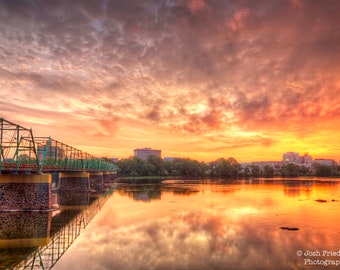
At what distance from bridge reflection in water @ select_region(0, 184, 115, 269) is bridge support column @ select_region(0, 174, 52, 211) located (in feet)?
4.00

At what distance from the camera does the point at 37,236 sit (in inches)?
1112

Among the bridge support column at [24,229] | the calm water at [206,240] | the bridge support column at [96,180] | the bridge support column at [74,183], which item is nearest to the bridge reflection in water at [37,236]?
the bridge support column at [24,229]

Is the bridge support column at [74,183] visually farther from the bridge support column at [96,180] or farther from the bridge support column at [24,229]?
the bridge support column at [24,229]

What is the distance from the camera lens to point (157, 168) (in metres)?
196

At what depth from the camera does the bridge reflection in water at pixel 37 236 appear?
21672 millimetres

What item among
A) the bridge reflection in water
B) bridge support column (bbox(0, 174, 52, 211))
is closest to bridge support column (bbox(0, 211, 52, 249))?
the bridge reflection in water

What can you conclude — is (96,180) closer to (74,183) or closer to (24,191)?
(74,183)

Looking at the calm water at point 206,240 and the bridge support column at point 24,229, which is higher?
Result: the bridge support column at point 24,229

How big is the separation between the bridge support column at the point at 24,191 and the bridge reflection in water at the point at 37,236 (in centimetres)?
122

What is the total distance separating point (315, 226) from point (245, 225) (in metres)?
7.94

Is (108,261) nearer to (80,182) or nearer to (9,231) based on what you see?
(9,231)

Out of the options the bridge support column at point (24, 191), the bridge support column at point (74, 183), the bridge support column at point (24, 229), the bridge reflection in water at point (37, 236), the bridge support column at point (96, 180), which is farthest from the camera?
the bridge support column at point (96, 180)

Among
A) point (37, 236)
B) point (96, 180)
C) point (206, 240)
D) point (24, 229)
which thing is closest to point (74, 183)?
point (96, 180)

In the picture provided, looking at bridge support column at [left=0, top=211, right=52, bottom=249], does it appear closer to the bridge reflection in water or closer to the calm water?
the bridge reflection in water
